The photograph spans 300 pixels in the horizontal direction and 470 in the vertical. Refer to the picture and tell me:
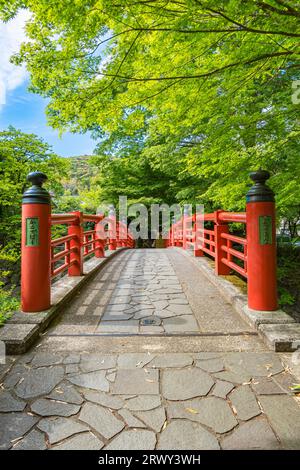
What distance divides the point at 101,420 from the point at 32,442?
A: 354 millimetres

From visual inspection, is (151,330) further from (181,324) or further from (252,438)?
(252,438)

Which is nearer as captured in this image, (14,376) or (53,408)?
(53,408)

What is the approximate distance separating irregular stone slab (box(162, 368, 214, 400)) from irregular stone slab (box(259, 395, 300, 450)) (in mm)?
358

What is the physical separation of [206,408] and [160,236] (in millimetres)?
17823

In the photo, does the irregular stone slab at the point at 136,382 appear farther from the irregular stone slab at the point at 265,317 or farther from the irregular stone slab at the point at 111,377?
the irregular stone slab at the point at 265,317

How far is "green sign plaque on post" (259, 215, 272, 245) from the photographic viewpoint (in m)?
2.89

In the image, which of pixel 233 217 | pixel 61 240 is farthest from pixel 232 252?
pixel 61 240

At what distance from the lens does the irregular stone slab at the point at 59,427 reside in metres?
1.47

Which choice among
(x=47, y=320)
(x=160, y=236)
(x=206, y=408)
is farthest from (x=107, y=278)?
(x=160, y=236)

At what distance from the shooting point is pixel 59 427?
60.6 inches

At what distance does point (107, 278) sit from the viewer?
5.28 m

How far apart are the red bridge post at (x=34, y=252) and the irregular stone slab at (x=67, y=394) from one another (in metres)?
1.26

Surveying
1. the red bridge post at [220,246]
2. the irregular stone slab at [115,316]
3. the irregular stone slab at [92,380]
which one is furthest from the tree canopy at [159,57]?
the irregular stone slab at [92,380]
